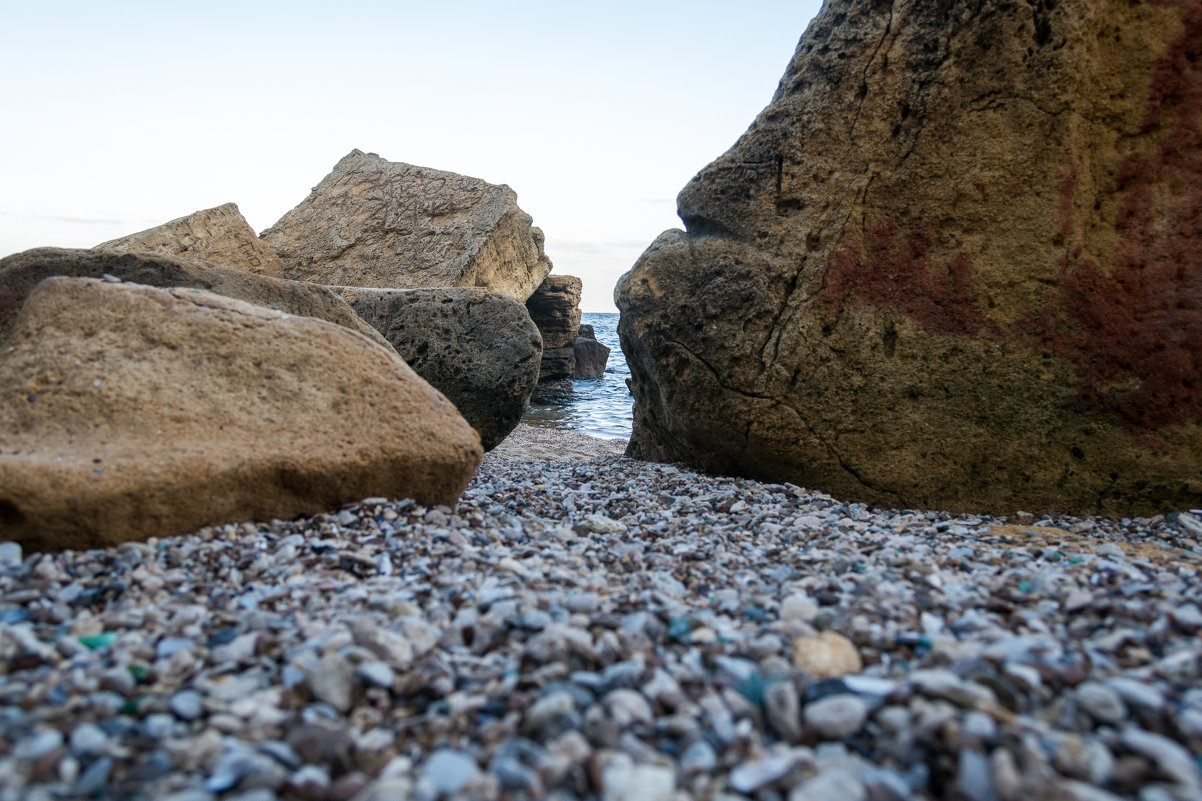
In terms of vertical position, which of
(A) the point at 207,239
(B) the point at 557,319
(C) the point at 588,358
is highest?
(A) the point at 207,239

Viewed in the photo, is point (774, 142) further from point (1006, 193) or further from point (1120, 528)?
point (1120, 528)

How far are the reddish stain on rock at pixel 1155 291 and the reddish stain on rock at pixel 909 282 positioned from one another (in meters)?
0.42

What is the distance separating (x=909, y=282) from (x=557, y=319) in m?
16.9

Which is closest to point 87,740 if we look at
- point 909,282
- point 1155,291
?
point 909,282

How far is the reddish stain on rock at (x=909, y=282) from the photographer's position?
428 centimetres

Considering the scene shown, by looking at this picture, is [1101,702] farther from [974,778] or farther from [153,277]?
[153,277]

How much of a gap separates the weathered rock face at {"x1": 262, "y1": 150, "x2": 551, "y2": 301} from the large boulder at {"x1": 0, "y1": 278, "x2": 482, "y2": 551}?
7996 mm

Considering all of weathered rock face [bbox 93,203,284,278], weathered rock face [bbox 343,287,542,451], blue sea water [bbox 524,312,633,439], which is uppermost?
weathered rock face [bbox 93,203,284,278]

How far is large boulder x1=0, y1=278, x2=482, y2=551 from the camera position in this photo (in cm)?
266

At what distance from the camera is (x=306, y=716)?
5.47ft

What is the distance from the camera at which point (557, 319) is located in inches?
826

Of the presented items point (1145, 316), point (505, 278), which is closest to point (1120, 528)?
point (1145, 316)

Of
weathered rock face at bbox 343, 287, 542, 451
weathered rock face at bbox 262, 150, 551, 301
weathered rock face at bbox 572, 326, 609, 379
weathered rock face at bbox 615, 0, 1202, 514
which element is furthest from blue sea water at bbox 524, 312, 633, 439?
weathered rock face at bbox 615, 0, 1202, 514

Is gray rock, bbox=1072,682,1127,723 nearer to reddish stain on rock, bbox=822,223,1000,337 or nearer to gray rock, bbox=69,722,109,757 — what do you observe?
gray rock, bbox=69,722,109,757
